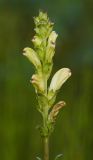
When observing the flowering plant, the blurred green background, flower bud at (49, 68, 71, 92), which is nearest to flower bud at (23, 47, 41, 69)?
the flowering plant

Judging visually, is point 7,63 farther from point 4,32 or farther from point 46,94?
point 46,94

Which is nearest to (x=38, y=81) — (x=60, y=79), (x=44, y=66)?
(x=44, y=66)

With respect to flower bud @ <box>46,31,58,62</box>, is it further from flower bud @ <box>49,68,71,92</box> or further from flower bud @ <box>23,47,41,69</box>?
flower bud @ <box>49,68,71,92</box>

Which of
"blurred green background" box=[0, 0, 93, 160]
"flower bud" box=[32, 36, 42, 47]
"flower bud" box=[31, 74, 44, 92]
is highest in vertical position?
"blurred green background" box=[0, 0, 93, 160]

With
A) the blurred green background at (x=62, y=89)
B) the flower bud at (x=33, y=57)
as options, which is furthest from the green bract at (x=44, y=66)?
the blurred green background at (x=62, y=89)

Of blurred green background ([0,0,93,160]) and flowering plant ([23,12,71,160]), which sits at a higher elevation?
blurred green background ([0,0,93,160])

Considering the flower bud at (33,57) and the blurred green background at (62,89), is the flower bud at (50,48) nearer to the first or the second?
the flower bud at (33,57)

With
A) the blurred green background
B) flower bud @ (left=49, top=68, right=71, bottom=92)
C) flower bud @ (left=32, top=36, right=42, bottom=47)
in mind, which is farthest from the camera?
the blurred green background

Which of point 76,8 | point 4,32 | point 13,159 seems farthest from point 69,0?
point 13,159
